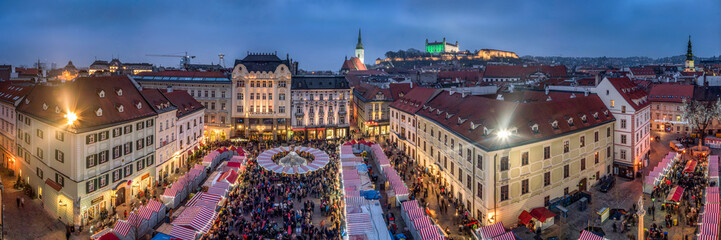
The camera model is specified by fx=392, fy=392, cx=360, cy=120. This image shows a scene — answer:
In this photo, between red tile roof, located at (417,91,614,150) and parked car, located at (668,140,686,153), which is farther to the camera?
parked car, located at (668,140,686,153)

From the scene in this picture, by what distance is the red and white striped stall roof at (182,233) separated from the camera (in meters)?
27.7

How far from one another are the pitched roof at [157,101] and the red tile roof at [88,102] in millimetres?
1508

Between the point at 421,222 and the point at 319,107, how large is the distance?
4509 cm

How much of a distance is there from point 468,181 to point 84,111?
35320 mm

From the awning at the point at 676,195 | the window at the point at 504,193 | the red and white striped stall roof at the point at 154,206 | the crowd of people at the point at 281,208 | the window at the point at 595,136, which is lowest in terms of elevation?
the crowd of people at the point at 281,208

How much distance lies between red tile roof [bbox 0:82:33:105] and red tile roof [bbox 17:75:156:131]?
2.86m

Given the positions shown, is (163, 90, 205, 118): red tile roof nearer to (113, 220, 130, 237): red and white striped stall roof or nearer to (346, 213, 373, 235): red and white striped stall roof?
(113, 220, 130, 237): red and white striped stall roof

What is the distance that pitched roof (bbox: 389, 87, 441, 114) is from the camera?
186 feet

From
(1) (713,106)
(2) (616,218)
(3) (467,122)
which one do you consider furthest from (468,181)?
(1) (713,106)

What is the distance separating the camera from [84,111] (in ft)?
115

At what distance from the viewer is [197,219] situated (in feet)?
97.9

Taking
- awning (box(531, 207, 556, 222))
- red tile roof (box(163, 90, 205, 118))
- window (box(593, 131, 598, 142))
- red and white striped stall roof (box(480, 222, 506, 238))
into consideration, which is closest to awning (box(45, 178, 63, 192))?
red tile roof (box(163, 90, 205, 118))

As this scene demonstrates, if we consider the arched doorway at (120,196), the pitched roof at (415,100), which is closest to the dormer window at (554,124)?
the pitched roof at (415,100)

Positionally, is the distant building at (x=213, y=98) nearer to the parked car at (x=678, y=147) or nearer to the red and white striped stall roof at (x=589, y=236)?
the red and white striped stall roof at (x=589, y=236)
